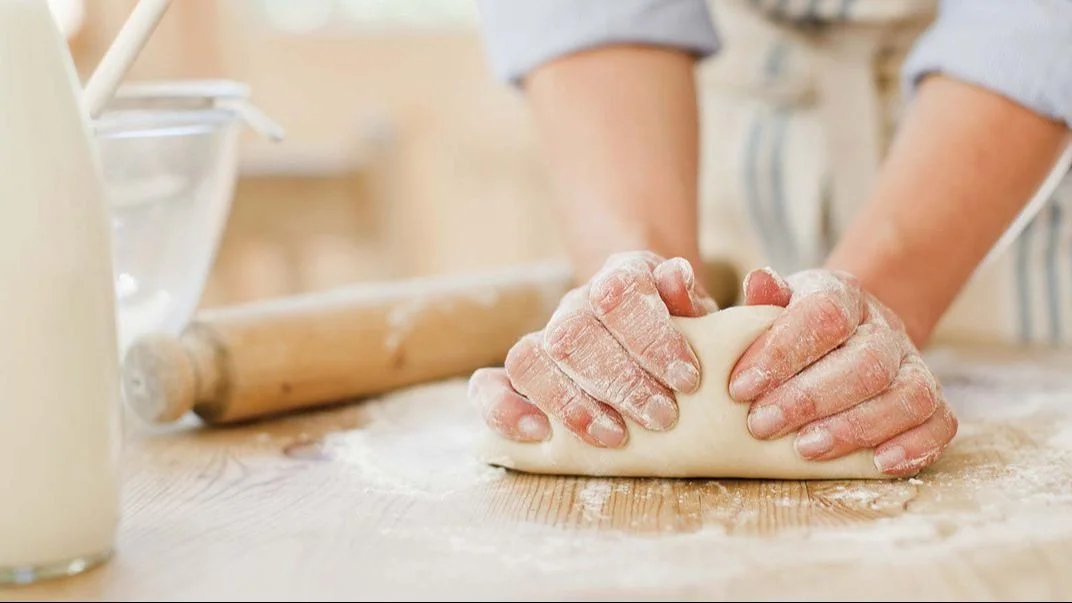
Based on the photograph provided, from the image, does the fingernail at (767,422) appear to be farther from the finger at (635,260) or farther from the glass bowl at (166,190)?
the glass bowl at (166,190)

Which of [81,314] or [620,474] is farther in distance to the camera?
[620,474]

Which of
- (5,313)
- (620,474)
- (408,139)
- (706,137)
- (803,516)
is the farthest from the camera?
(408,139)

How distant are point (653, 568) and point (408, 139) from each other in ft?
13.6

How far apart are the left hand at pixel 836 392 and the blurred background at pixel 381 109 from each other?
331 centimetres

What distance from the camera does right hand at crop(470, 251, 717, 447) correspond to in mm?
712

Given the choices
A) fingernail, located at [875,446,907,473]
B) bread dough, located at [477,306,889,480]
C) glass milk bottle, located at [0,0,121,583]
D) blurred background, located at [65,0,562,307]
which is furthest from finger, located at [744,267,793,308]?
blurred background, located at [65,0,562,307]

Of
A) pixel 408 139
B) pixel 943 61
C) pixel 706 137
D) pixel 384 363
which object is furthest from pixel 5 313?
pixel 408 139

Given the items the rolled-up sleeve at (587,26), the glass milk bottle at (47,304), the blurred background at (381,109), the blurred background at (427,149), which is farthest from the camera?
the blurred background at (381,109)

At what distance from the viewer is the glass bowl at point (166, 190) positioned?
0.90 m

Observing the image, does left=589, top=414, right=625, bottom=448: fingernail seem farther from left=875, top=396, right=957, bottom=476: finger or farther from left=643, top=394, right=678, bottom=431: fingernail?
left=875, top=396, right=957, bottom=476: finger

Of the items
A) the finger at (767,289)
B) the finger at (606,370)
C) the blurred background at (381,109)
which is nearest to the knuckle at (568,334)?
the finger at (606,370)

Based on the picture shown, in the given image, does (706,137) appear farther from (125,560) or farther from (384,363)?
(125,560)

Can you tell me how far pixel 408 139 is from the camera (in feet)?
15.1

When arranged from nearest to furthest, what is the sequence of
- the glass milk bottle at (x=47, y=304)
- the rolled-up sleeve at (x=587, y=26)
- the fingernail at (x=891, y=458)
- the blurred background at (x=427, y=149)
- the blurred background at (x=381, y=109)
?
the glass milk bottle at (x=47, y=304)
the fingernail at (x=891, y=458)
the rolled-up sleeve at (x=587, y=26)
the blurred background at (x=427, y=149)
the blurred background at (x=381, y=109)
